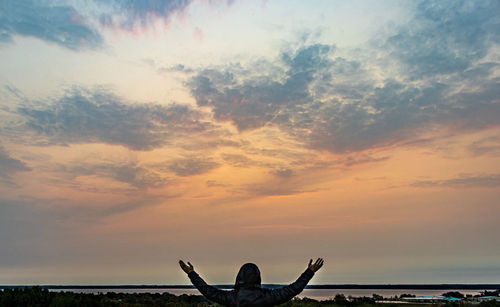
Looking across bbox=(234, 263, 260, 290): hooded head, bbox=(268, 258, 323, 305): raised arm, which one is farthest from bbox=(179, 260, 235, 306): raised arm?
bbox=(268, 258, 323, 305): raised arm

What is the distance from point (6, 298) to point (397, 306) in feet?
87.0

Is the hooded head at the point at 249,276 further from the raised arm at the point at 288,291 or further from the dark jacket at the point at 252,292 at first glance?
the raised arm at the point at 288,291

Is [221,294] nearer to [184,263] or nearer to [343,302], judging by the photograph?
[184,263]

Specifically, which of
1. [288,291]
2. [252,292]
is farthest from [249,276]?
[288,291]

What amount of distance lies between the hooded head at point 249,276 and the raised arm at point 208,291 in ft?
0.93

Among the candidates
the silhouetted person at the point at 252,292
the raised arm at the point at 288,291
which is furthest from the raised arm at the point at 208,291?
the raised arm at the point at 288,291

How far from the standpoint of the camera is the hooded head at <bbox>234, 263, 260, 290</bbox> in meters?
8.47

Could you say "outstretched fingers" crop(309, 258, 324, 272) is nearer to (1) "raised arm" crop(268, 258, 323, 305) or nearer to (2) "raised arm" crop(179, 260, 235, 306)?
(1) "raised arm" crop(268, 258, 323, 305)

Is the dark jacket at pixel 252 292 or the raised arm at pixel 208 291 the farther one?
the raised arm at pixel 208 291

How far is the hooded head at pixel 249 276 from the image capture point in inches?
333

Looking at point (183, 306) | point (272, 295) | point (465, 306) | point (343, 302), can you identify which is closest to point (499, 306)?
point (465, 306)

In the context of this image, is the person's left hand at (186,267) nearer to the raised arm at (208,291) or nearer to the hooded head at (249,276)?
the raised arm at (208,291)

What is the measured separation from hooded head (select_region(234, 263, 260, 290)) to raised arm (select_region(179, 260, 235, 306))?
0.93 feet

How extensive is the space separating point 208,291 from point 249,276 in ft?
3.21
